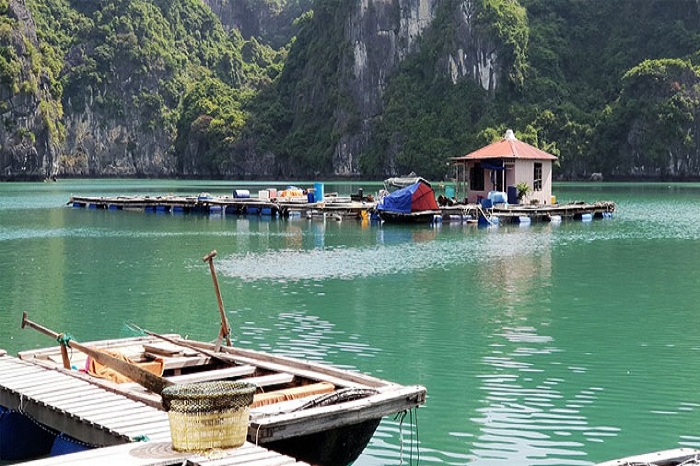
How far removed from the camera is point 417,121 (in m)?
151

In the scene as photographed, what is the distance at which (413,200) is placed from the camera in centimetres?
5162

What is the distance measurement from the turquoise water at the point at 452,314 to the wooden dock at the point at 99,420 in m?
3.01

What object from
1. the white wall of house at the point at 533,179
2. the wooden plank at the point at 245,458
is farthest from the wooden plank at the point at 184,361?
the white wall of house at the point at 533,179

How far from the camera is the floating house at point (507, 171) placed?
56.2 meters

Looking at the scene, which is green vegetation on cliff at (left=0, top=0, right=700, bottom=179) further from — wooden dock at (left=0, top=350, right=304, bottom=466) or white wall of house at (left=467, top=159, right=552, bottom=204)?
wooden dock at (left=0, top=350, right=304, bottom=466)

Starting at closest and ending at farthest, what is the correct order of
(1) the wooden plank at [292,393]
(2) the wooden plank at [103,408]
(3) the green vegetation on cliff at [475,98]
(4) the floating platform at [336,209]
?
1. (2) the wooden plank at [103,408]
2. (1) the wooden plank at [292,393]
3. (4) the floating platform at [336,209]
4. (3) the green vegetation on cliff at [475,98]

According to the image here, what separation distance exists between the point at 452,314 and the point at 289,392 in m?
11.4

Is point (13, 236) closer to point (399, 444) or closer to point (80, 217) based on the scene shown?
point (80, 217)

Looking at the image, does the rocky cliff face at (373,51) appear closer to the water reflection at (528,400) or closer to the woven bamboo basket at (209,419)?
the water reflection at (528,400)

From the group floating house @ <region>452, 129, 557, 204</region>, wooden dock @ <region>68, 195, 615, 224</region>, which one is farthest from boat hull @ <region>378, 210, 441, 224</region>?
floating house @ <region>452, 129, 557, 204</region>

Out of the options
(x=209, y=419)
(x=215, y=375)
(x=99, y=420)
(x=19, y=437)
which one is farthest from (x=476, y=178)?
(x=209, y=419)

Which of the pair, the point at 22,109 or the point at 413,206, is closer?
the point at 413,206

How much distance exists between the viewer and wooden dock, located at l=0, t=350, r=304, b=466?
8.56 m

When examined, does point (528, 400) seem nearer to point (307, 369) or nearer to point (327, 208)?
point (307, 369)
